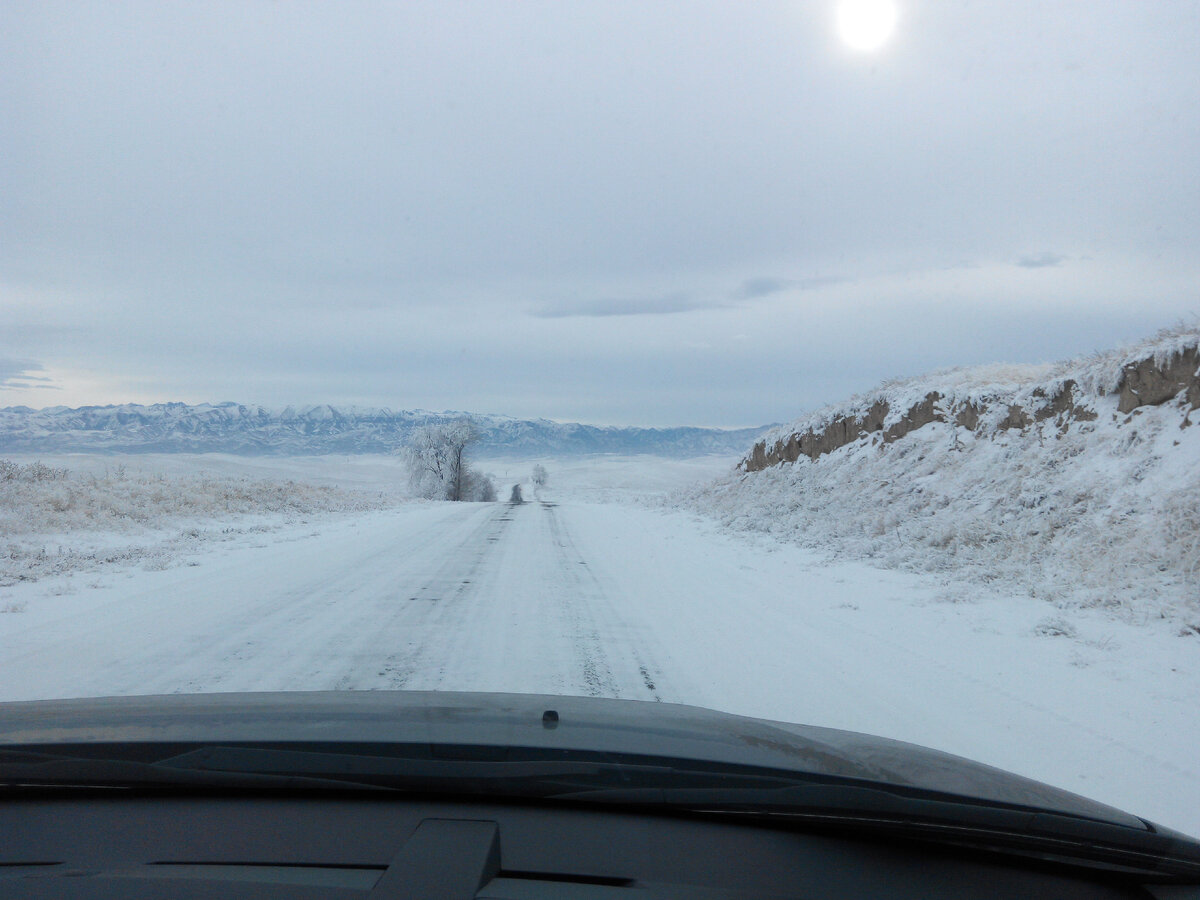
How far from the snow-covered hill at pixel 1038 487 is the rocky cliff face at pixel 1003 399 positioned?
5 cm

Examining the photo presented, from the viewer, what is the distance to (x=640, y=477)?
9438 cm

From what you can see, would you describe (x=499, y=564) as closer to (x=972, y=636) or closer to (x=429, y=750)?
(x=972, y=636)

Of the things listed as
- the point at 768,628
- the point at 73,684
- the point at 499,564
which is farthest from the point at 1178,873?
the point at 499,564

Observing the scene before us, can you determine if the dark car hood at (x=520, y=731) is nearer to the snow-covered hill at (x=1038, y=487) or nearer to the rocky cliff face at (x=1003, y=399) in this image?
the snow-covered hill at (x=1038, y=487)

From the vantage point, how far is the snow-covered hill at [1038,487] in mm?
8844

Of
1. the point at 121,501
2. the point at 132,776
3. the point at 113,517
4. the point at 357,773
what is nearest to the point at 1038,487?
the point at 357,773

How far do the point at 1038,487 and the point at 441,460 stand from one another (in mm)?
51420

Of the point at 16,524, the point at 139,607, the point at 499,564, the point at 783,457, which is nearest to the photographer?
the point at 139,607

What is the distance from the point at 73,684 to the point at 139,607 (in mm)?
3237

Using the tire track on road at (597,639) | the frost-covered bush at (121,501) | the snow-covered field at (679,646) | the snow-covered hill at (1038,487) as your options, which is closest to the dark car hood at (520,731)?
the snow-covered field at (679,646)

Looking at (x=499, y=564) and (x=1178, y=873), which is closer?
(x=1178, y=873)

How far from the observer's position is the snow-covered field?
498 centimetres

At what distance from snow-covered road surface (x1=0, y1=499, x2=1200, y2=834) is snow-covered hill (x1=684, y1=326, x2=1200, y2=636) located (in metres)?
1.02

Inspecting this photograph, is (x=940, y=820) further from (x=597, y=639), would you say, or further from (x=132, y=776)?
(x=597, y=639)
